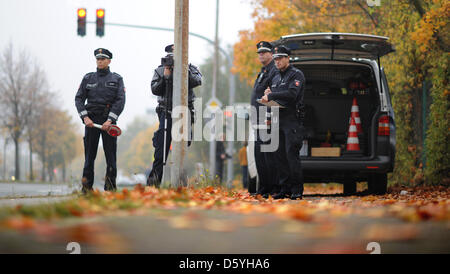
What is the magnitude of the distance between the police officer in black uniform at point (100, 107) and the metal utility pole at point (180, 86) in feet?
2.64

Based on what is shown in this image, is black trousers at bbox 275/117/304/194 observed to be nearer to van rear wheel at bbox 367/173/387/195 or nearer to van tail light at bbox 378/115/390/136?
van tail light at bbox 378/115/390/136

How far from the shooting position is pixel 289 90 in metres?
8.09

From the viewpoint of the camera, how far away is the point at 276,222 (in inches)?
152

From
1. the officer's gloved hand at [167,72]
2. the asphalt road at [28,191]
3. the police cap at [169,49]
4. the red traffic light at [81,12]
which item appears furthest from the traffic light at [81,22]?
the officer's gloved hand at [167,72]

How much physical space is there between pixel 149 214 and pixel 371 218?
1481mm

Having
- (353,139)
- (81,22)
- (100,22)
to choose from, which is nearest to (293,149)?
(353,139)

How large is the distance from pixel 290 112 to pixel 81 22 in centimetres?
1234

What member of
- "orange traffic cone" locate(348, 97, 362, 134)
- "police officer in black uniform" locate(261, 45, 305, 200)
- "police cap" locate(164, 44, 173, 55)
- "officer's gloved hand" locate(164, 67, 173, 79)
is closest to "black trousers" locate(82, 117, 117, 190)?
"officer's gloved hand" locate(164, 67, 173, 79)

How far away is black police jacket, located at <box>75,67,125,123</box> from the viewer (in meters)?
8.59

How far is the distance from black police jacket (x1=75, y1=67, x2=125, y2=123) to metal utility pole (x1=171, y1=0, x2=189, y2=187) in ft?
2.58

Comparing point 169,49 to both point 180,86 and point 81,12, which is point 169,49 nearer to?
point 180,86
